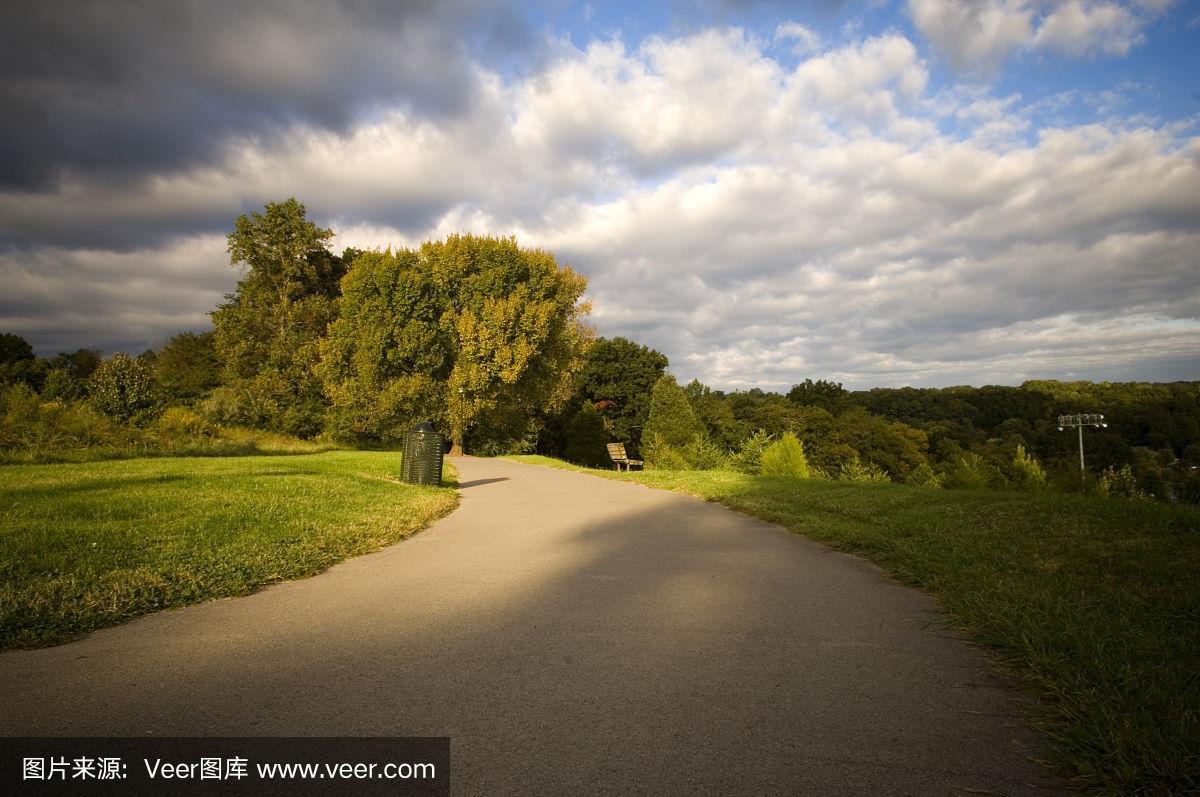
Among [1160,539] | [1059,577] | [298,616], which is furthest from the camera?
[1160,539]

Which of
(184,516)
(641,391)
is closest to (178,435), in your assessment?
(184,516)

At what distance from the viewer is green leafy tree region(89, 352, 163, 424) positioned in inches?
707

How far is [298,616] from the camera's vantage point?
4.29 meters

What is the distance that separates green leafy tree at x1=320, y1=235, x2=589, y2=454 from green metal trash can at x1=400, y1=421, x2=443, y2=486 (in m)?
13.7

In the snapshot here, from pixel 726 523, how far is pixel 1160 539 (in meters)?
4.59

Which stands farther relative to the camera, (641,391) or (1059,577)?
(641,391)

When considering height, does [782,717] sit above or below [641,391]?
below

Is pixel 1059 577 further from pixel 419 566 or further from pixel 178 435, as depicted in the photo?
pixel 178 435

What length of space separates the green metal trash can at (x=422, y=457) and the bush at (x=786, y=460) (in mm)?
10400

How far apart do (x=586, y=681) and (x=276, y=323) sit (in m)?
37.1

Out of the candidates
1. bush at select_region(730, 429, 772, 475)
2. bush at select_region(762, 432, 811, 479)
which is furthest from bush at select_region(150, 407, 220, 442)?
bush at select_region(730, 429, 772, 475)

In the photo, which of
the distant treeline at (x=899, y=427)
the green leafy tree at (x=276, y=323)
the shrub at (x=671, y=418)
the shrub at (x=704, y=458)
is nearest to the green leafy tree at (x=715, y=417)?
the distant treeline at (x=899, y=427)

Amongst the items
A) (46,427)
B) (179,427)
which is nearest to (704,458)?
(179,427)

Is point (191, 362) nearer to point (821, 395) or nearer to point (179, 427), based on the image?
point (179, 427)
